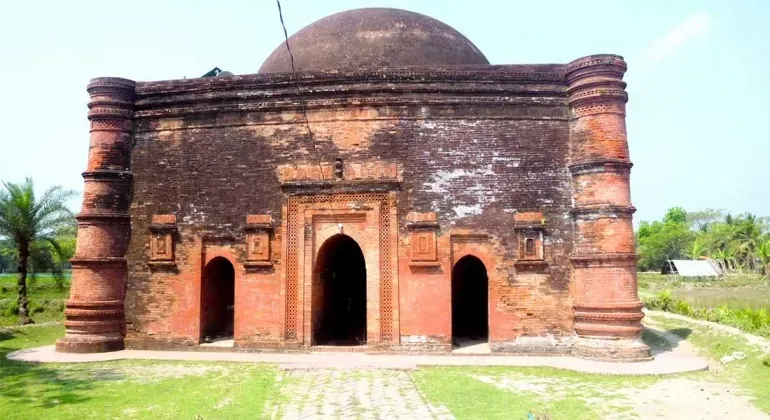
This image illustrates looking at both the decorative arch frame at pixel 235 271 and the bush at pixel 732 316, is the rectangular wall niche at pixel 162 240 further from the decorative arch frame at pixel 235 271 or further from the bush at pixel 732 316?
the bush at pixel 732 316

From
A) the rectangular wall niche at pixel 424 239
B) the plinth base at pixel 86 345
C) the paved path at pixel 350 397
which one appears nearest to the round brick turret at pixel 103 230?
the plinth base at pixel 86 345

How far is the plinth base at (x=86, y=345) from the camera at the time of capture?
10742 millimetres

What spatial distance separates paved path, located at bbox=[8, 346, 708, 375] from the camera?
29.4ft

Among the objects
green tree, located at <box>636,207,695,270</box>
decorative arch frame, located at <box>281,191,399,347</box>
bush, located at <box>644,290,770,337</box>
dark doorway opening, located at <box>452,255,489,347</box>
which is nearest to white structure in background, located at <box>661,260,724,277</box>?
green tree, located at <box>636,207,695,270</box>

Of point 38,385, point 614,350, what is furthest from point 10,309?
point 614,350

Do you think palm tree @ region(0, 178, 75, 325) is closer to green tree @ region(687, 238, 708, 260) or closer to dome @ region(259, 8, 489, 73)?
dome @ region(259, 8, 489, 73)

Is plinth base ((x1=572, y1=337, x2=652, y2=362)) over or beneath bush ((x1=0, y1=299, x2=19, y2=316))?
beneath

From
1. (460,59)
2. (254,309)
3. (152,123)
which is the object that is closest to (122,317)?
(254,309)

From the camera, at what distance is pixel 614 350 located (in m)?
9.55

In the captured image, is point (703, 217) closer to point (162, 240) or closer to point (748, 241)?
point (748, 241)

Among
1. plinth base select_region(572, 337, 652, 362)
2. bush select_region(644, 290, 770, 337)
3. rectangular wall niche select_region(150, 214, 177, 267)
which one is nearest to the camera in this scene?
plinth base select_region(572, 337, 652, 362)

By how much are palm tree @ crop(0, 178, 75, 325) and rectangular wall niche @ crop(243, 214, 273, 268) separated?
9347mm

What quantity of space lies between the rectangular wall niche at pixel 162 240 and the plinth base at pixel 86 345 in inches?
67.5

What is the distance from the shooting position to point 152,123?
11547 millimetres
